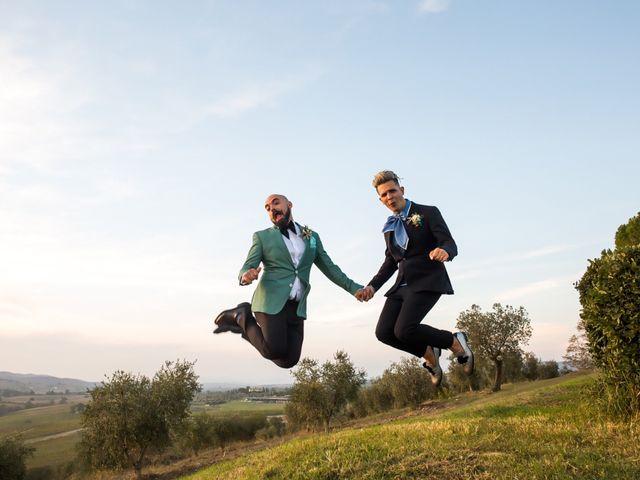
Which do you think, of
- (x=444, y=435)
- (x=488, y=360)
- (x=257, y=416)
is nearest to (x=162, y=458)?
(x=257, y=416)

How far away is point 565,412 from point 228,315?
8.88m

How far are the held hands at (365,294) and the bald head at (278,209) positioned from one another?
1.29 m

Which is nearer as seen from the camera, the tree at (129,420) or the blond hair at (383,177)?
the blond hair at (383,177)

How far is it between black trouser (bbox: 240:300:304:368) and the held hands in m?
0.79

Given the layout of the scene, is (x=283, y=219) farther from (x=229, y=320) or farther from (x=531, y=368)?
(x=531, y=368)

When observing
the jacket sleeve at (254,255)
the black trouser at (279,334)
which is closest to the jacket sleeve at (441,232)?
the black trouser at (279,334)

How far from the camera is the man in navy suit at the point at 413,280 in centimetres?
575

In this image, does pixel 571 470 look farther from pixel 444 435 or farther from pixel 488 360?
pixel 488 360

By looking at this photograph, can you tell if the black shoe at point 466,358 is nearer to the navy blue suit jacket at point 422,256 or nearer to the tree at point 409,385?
the navy blue suit jacket at point 422,256

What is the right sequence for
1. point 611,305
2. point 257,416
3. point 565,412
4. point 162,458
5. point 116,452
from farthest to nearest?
point 257,416 < point 162,458 < point 116,452 < point 565,412 < point 611,305

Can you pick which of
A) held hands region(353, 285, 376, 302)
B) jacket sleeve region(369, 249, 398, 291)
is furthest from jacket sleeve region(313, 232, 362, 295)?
jacket sleeve region(369, 249, 398, 291)

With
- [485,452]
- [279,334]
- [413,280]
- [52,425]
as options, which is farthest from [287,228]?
[52,425]

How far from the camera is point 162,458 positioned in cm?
4169

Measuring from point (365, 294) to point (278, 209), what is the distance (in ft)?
5.08
